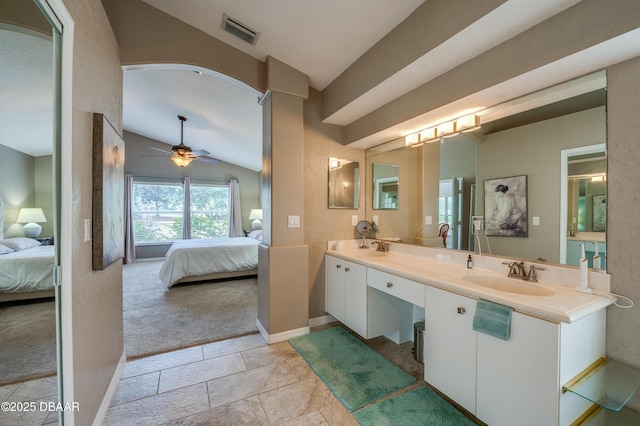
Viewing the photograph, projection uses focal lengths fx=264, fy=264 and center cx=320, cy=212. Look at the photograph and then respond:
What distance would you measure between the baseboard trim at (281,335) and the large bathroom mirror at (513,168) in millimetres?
Answer: 1454

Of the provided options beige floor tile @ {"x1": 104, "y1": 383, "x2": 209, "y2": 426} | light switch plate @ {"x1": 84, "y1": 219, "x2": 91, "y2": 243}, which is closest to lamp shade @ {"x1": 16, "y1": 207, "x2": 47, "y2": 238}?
light switch plate @ {"x1": 84, "y1": 219, "x2": 91, "y2": 243}

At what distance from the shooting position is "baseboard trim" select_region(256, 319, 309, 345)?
2.62m

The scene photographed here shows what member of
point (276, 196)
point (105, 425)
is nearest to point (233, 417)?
point (105, 425)

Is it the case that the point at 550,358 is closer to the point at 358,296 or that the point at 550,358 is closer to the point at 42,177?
the point at 358,296

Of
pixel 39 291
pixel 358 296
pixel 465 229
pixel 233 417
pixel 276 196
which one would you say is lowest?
pixel 233 417

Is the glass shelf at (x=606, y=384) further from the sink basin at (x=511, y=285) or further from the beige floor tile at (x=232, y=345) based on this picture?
the beige floor tile at (x=232, y=345)

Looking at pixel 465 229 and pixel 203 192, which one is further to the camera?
pixel 203 192

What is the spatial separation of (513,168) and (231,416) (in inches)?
102

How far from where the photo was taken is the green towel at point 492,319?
1.36 m

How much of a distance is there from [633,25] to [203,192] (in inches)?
311

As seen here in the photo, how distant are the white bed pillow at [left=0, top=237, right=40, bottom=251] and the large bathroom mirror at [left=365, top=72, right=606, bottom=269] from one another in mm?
2625

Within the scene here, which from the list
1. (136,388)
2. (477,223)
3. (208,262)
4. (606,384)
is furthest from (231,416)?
(208,262)

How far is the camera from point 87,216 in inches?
60.4

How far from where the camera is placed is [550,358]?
48.2 inches
